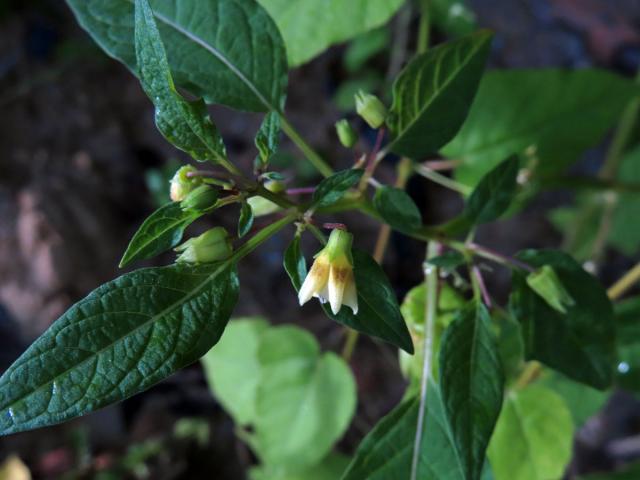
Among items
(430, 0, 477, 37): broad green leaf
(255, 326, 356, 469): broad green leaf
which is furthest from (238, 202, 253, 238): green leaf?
(430, 0, 477, 37): broad green leaf

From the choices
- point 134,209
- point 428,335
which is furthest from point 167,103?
point 134,209

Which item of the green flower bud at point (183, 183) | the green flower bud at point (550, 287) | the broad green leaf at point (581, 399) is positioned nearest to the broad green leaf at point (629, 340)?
the broad green leaf at point (581, 399)

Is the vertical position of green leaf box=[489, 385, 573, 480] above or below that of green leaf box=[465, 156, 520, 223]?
below

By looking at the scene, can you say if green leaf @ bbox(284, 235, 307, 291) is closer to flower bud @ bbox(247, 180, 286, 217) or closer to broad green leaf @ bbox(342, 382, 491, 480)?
flower bud @ bbox(247, 180, 286, 217)

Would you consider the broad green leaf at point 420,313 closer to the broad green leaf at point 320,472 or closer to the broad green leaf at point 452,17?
the broad green leaf at point 320,472

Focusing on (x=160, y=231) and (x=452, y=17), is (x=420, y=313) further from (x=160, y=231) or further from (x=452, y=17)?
(x=452, y=17)

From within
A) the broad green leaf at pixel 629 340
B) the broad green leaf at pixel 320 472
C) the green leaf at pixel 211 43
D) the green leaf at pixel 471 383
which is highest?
the green leaf at pixel 211 43

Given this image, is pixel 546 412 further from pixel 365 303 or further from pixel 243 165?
pixel 243 165
